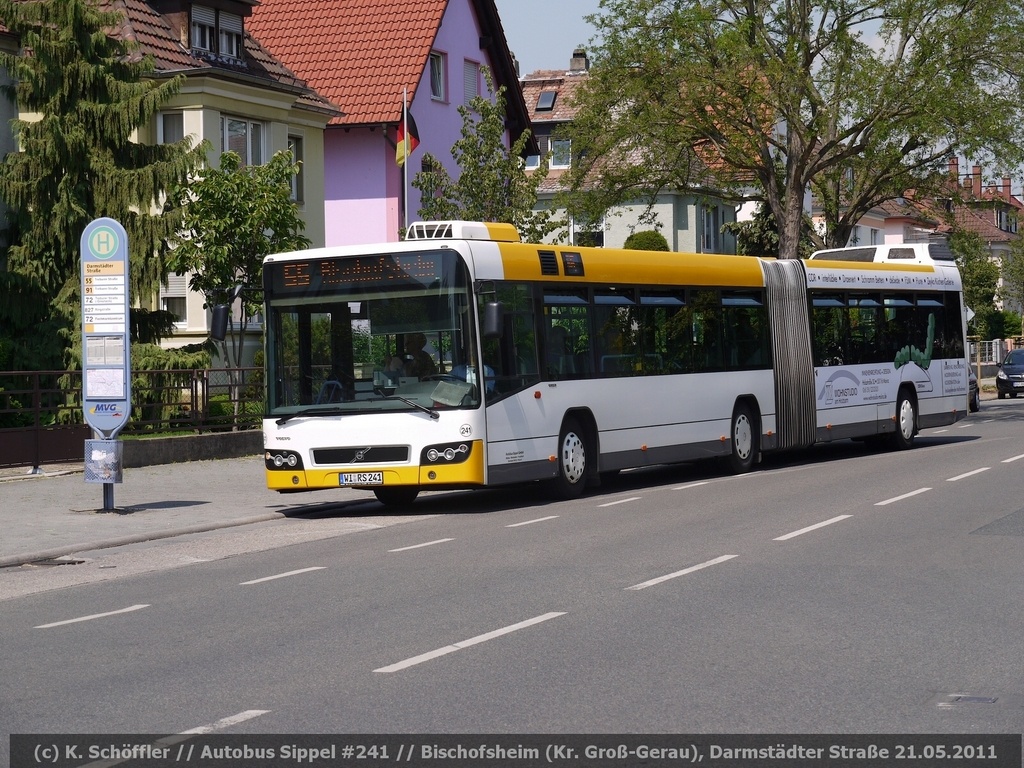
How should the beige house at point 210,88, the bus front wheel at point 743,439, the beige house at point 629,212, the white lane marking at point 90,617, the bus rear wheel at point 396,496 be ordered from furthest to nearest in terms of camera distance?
the beige house at point 629,212
the beige house at point 210,88
the bus front wheel at point 743,439
the bus rear wheel at point 396,496
the white lane marking at point 90,617

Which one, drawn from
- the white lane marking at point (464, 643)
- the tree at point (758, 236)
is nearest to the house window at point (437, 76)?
the tree at point (758, 236)

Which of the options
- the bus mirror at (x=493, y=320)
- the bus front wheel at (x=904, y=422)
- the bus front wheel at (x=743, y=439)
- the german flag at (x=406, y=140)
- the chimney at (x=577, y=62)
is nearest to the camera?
the bus mirror at (x=493, y=320)

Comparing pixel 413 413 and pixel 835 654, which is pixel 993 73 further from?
pixel 835 654

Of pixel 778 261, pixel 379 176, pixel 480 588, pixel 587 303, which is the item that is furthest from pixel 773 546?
pixel 379 176

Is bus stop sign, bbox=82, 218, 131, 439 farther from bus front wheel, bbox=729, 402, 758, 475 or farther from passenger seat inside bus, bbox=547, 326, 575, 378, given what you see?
bus front wheel, bbox=729, 402, 758, 475

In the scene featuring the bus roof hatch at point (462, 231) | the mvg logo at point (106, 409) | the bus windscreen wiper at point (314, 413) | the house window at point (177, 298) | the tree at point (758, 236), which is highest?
the tree at point (758, 236)

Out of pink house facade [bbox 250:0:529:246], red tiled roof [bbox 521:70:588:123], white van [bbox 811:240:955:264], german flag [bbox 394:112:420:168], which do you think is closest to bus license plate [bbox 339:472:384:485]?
white van [bbox 811:240:955:264]

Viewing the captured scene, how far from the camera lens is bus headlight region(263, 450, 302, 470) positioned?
1688 cm

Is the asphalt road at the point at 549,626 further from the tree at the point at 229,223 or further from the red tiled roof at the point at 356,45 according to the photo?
the red tiled roof at the point at 356,45

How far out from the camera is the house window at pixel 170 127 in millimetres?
33531

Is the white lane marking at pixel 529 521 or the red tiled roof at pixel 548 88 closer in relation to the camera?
the white lane marking at pixel 529 521

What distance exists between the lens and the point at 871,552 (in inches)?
483

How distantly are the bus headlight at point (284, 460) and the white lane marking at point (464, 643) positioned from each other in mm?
7762
